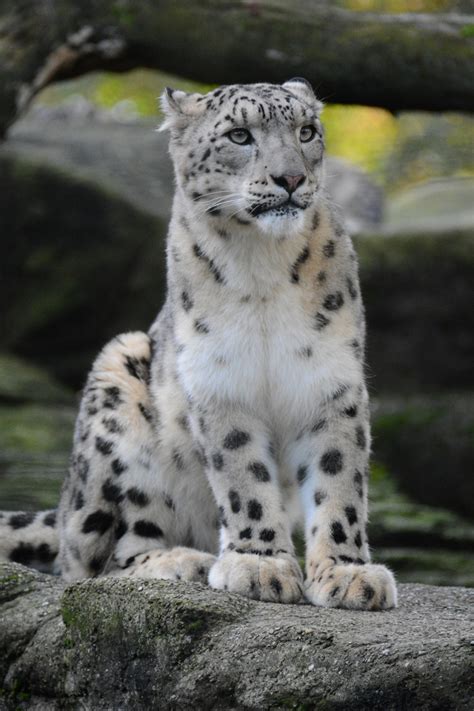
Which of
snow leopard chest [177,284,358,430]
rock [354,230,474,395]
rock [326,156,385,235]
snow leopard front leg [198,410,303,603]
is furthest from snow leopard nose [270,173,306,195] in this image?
rock [326,156,385,235]

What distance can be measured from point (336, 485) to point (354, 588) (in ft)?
1.27

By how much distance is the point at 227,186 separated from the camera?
430 cm

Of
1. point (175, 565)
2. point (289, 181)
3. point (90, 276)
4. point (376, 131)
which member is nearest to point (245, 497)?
point (175, 565)

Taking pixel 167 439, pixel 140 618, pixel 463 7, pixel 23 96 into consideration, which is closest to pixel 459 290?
pixel 463 7

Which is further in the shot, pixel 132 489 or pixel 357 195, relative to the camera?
pixel 357 195

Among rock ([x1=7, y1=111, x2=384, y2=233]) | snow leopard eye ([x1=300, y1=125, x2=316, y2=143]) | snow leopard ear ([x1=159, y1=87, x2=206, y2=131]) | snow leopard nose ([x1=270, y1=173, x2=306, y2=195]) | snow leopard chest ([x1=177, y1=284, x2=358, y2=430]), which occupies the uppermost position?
rock ([x1=7, y1=111, x2=384, y2=233])

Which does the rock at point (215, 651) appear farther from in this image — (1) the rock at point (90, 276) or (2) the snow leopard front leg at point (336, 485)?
(1) the rock at point (90, 276)

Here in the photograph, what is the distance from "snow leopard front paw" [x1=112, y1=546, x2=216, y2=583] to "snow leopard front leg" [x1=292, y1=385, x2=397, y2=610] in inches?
15.3

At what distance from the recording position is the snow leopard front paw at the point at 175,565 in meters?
4.35

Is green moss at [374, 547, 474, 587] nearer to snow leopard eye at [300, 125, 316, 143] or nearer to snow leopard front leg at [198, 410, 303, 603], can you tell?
snow leopard front leg at [198, 410, 303, 603]

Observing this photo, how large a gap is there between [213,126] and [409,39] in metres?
2.61

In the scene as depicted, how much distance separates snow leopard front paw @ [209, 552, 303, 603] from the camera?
3936 mm

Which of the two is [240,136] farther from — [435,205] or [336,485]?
[435,205]

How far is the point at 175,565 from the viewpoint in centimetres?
440
